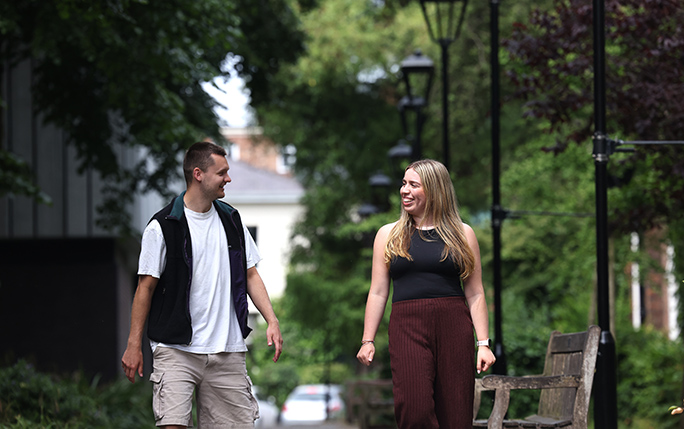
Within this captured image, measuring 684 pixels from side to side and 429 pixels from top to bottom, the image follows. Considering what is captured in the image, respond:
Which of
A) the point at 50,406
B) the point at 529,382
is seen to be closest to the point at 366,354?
the point at 529,382

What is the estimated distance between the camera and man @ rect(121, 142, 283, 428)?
514 centimetres

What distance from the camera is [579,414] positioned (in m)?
6.39

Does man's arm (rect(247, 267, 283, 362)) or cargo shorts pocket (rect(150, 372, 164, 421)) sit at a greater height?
man's arm (rect(247, 267, 283, 362))

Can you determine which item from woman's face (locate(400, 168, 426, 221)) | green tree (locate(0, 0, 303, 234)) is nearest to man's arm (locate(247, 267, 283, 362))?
woman's face (locate(400, 168, 426, 221))

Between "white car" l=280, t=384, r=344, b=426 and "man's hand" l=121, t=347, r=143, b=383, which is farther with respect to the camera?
"white car" l=280, t=384, r=344, b=426

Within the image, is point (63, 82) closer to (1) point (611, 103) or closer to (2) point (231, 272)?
(1) point (611, 103)

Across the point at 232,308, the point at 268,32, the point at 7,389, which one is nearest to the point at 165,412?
the point at 232,308

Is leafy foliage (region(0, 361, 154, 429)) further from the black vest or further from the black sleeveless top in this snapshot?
the black sleeveless top

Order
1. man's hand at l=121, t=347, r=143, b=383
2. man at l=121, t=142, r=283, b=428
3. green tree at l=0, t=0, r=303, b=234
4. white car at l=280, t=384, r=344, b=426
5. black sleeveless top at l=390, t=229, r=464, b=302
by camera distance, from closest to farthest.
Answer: man's hand at l=121, t=347, r=143, b=383 → man at l=121, t=142, r=283, b=428 → black sleeveless top at l=390, t=229, r=464, b=302 → green tree at l=0, t=0, r=303, b=234 → white car at l=280, t=384, r=344, b=426

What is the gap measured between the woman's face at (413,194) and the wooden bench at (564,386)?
54.3 inches

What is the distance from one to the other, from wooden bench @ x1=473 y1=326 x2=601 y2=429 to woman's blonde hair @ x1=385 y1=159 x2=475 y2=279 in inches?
48.6

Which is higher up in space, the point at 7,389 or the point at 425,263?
the point at 425,263

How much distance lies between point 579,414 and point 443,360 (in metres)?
1.57

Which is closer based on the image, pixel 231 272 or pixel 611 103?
pixel 231 272
